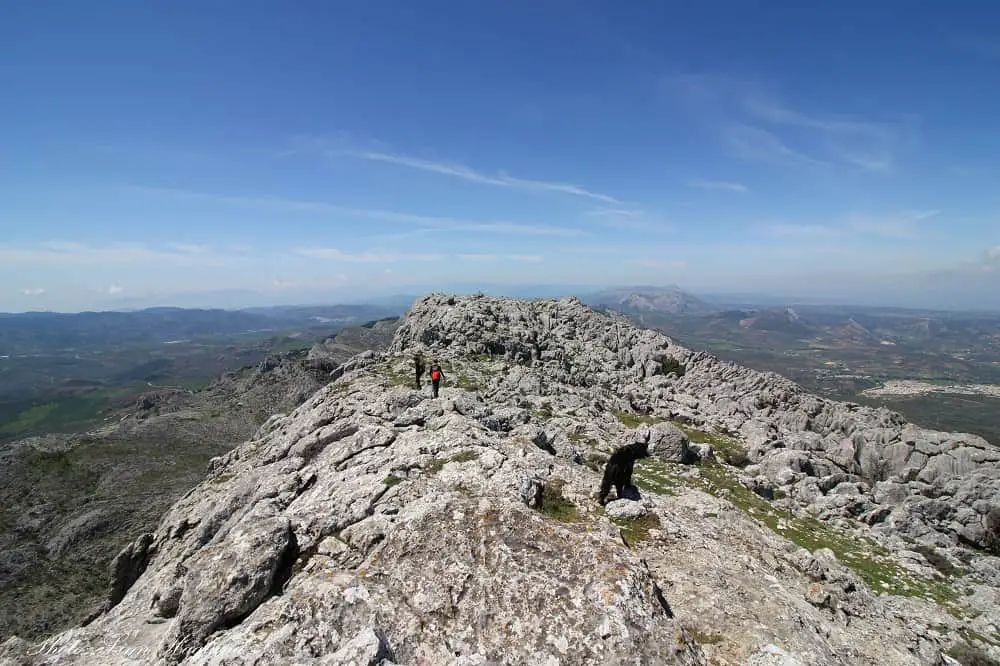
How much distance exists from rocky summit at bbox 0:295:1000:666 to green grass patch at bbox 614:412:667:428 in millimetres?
718

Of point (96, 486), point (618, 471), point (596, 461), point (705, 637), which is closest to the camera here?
point (705, 637)

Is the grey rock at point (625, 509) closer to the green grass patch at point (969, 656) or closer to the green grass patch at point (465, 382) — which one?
the green grass patch at point (969, 656)

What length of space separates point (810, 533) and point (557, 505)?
57.9 feet

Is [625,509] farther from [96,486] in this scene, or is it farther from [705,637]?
[96,486]

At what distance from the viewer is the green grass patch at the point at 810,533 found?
22.4m

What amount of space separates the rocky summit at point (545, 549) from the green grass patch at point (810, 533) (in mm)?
157

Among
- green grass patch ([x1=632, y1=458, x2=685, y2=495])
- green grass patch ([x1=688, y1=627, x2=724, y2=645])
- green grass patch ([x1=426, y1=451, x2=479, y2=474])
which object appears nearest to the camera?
green grass patch ([x1=688, y1=627, x2=724, y2=645])

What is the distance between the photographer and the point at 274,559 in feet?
50.1

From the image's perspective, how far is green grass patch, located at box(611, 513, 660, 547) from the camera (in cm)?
1889

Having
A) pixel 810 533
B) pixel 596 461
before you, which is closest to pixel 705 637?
pixel 596 461

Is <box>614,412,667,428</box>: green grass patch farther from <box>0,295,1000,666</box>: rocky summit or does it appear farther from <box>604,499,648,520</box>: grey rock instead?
<box>604,499,648,520</box>: grey rock

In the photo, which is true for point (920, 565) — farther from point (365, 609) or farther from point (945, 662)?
point (365, 609)

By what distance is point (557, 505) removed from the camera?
1933cm

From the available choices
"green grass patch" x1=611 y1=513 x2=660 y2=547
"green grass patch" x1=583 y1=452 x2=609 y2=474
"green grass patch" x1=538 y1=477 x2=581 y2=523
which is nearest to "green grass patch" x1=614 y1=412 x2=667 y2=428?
"green grass patch" x1=583 y1=452 x2=609 y2=474
